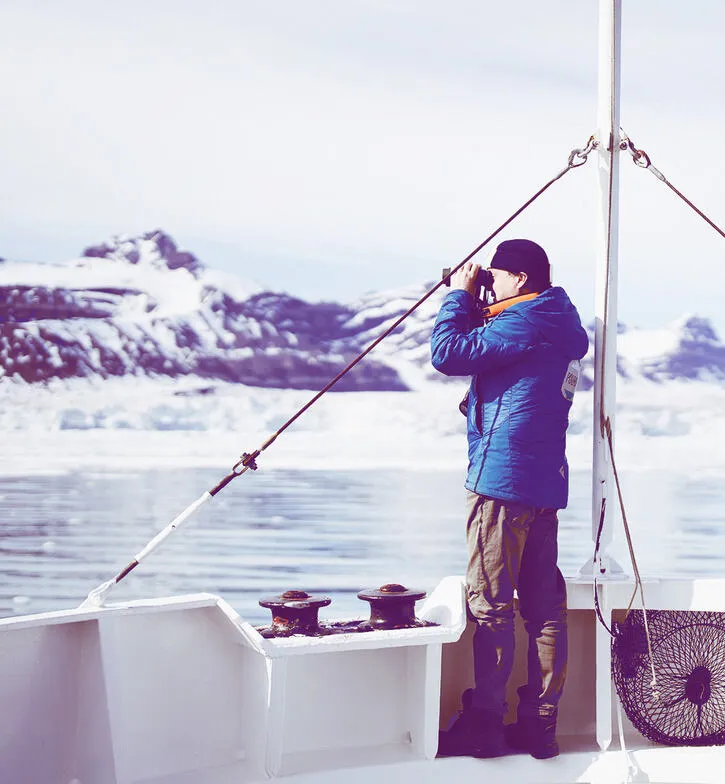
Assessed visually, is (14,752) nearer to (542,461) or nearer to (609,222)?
(542,461)

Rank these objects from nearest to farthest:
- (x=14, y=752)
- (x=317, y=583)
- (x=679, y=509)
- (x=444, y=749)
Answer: (x=14, y=752), (x=444, y=749), (x=317, y=583), (x=679, y=509)

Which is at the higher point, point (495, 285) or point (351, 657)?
point (495, 285)

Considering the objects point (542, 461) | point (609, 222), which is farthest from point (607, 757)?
point (609, 222)

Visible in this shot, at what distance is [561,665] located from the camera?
120 inches

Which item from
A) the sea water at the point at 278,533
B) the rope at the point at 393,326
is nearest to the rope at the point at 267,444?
the rope at the point at 393,326

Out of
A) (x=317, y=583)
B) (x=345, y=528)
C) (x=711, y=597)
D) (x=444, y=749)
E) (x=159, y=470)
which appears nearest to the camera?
(x=444, y=749)

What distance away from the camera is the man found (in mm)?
2947

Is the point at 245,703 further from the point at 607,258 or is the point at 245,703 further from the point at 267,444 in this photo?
the point at 607,258

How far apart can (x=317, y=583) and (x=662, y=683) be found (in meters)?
32.3

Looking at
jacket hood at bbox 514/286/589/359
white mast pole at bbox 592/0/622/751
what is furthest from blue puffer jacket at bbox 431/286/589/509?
white mast pole at bbox 592/0/622/751

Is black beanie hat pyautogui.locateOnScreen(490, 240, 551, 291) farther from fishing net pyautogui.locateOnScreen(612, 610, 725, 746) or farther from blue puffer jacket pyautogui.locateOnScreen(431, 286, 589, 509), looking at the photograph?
fishing net pyautogui.locateOnScreen(612, 610, 725, 746)

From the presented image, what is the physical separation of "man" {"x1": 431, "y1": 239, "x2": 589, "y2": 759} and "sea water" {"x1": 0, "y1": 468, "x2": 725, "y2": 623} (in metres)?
22.7

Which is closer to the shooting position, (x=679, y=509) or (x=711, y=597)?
(x=711, y=597)

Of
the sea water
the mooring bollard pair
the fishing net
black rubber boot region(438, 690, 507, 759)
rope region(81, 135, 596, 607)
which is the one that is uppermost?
rope region(81, 135, 596, 607)
